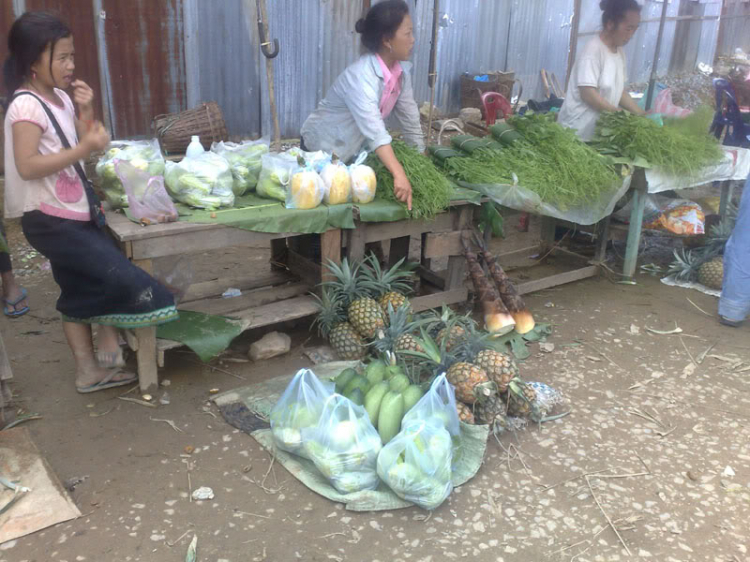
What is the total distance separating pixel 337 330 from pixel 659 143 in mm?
2802

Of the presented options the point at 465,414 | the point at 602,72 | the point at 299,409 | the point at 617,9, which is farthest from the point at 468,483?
the point at 617,9

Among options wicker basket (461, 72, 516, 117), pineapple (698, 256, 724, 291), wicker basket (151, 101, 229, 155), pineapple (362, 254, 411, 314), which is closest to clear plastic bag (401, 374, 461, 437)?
pineapple (362, 254, 411, 314)

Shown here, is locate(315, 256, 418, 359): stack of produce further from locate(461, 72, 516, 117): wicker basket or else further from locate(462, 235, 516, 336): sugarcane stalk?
locate(461, 72, 516, 117): wicker basket

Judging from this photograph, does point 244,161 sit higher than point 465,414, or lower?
higher

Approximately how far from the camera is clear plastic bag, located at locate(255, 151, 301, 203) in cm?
362

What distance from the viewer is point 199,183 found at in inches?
135

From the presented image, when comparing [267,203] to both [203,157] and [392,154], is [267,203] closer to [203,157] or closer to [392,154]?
[203,157]

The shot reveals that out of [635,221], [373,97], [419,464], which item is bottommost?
[419,464]

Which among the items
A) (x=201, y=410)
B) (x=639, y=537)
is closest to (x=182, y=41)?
(x=201, y=410)

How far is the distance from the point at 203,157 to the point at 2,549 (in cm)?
210

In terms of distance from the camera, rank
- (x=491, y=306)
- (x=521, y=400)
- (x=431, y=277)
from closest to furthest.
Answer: (x=521, y=400) → (x=491, y=306) → (x=431, y=277)

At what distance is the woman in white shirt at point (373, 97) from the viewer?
3.75m

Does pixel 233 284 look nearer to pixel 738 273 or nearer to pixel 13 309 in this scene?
pixel 13 309

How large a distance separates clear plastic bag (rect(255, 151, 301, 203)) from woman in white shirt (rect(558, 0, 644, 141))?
Answer: 8.24 ft
